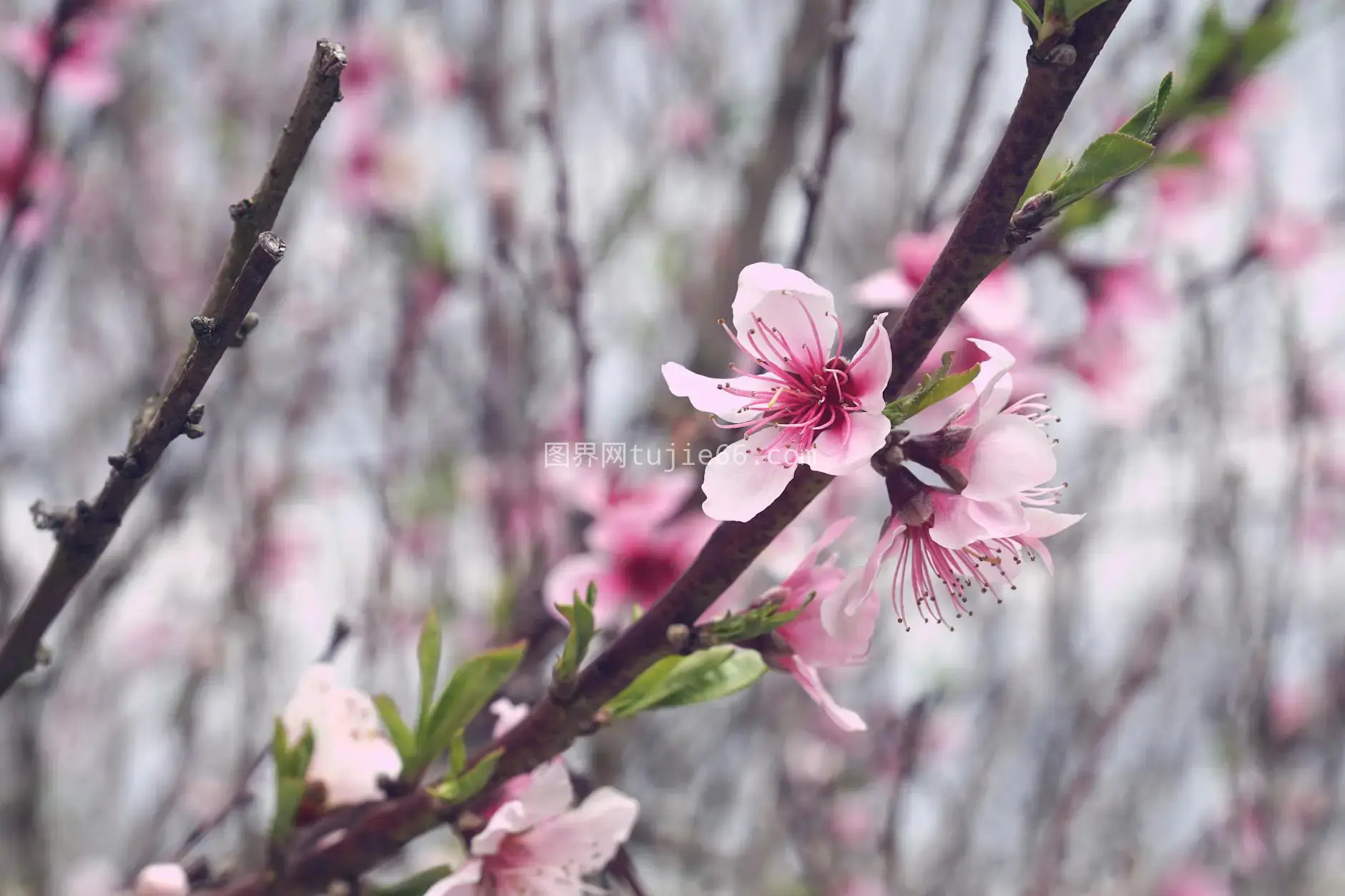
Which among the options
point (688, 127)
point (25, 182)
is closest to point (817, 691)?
point (25, 182)

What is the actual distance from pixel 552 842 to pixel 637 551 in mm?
571

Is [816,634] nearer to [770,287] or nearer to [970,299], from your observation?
[770,287]

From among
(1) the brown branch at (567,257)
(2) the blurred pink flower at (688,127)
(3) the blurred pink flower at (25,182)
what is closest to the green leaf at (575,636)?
(1) the brown branch at (567,257)

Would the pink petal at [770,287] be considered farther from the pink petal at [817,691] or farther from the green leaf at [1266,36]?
the green leaf at [1266,36]

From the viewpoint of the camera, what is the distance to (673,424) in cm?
189

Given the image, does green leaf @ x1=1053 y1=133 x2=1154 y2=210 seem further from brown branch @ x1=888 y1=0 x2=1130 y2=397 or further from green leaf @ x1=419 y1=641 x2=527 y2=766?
green leaf @ x1=419 y1=641 x2=527 y2=766

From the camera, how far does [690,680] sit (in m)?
0.81

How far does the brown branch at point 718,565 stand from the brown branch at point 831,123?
0.59 meters

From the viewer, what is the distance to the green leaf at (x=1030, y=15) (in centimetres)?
63

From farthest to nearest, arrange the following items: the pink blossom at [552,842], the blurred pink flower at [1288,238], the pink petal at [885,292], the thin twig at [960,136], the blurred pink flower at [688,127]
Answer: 1. the blurred pink flower at [688,127]
2. the blurred pink flower at [1288,238]
3. the thin twig at [960,136]
4. the pink petal at [885,292]
5. the pink blossom at [552,842]

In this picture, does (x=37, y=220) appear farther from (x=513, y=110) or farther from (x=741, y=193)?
(x=513, y=110)

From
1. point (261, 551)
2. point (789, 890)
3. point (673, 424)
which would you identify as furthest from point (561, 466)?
point (789, 890)

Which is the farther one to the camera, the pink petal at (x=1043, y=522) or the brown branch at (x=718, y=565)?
the pink petal at (x=1043, y=522)

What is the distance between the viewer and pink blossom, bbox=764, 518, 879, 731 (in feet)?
2.55
